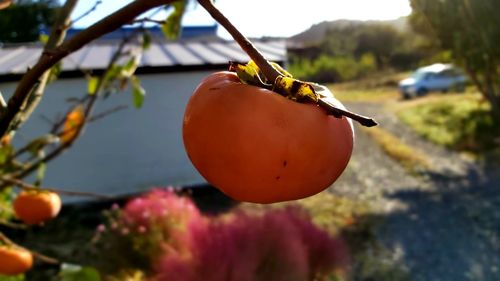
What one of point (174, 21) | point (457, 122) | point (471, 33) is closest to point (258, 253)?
point (174, 21)

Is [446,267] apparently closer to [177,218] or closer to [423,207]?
[423,207]

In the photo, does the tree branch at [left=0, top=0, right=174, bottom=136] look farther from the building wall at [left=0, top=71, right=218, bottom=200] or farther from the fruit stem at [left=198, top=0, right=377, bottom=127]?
the building wall at [left=0, top=71, right=218, bottom=200]

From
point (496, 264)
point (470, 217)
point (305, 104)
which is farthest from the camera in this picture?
point (470, 217)

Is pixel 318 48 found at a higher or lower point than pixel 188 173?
lower

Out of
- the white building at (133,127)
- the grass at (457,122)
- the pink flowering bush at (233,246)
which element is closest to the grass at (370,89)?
the grass at (457,122)

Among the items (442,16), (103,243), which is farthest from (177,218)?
(442,16)

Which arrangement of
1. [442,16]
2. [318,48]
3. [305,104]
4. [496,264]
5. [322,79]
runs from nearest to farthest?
[305,104] → [496,264] → [442,16] → [322,79] → [318,48]
